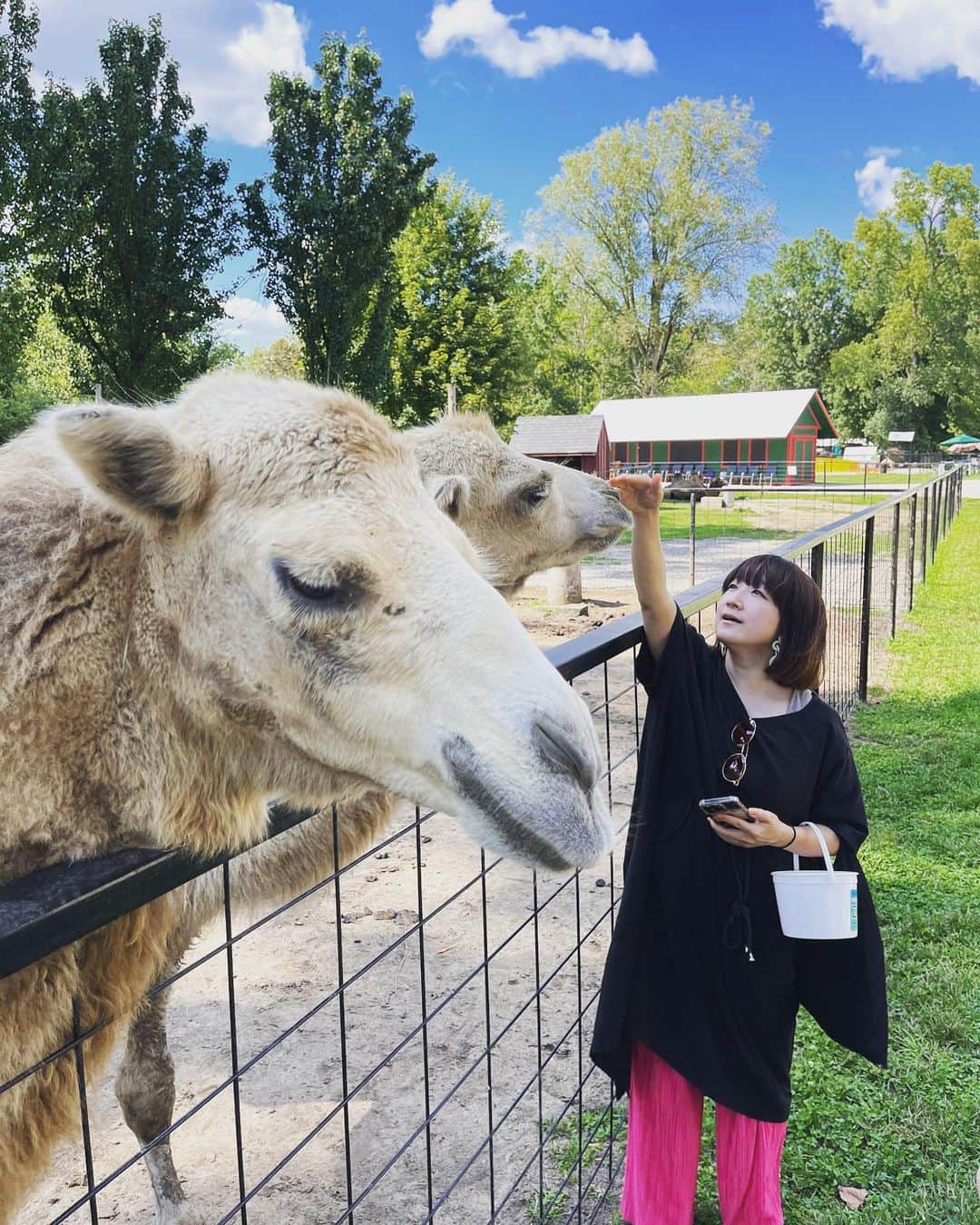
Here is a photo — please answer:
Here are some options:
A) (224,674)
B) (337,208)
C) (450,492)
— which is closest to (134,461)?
(224,674)

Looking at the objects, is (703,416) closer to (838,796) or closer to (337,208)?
(337,208)

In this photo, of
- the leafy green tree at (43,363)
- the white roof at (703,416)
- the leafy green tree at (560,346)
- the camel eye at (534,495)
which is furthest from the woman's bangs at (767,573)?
the white roof at (703,416)

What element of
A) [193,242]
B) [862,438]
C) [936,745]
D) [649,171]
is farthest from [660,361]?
[936,745]

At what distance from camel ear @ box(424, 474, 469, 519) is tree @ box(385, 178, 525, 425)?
25838 mm

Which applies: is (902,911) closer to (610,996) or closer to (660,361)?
(610,996)

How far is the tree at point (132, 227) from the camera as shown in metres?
21.9

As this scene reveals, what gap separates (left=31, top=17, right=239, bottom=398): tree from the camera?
21.9 metres

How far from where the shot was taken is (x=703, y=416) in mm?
55406

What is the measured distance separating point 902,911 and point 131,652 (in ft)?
13.4

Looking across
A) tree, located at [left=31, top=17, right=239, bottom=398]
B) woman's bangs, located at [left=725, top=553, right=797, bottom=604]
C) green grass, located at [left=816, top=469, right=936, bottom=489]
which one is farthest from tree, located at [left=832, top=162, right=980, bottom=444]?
woman's bangs, located at [left=725, top=553, right=797, bottom=604]

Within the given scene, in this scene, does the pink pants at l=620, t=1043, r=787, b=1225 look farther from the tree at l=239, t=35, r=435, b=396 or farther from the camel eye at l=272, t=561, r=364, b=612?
the tree at l=239, t=35, r=435, b=396

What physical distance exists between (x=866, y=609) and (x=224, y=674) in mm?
7053

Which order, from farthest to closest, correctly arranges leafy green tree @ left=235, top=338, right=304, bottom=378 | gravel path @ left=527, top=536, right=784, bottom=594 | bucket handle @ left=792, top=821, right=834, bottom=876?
1. leafy green tree @ left=235, top=338, right=304, bottom=378
2. gravel path @ left=527, top=536, right=784, bottom=594
3. bucket handle @ left=792, top=821, right=834, bottom=876

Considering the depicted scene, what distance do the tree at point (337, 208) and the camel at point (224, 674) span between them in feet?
80.9
